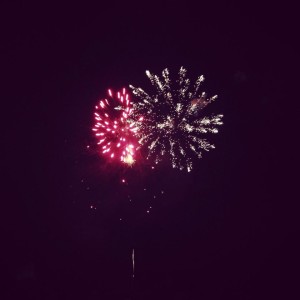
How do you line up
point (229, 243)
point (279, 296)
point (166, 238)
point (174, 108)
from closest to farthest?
point (174, 108)
point (279, 296)
point (229, 243)
point (166, 238)

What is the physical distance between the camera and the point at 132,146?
481 inches

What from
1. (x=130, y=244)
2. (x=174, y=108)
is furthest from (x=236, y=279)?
(x=174, y=108)

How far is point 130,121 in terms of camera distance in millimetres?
11992

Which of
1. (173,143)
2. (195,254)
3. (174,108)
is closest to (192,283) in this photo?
(195,254)

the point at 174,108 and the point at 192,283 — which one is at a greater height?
the point at 174,108

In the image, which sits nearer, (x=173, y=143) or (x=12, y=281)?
(x=173, y=143)

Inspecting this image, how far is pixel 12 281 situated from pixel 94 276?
185 inches

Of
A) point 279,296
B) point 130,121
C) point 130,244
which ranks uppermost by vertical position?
point 130,121

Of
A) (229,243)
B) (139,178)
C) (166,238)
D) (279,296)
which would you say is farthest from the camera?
(166,238)

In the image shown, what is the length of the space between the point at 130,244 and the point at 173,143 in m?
10.8

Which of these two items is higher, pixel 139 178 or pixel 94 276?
pixel 139 178

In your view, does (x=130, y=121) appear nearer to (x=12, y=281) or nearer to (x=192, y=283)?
(x=192, y=283)

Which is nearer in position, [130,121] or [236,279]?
[130,121]

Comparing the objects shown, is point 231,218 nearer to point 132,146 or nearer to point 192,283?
point 192,283
